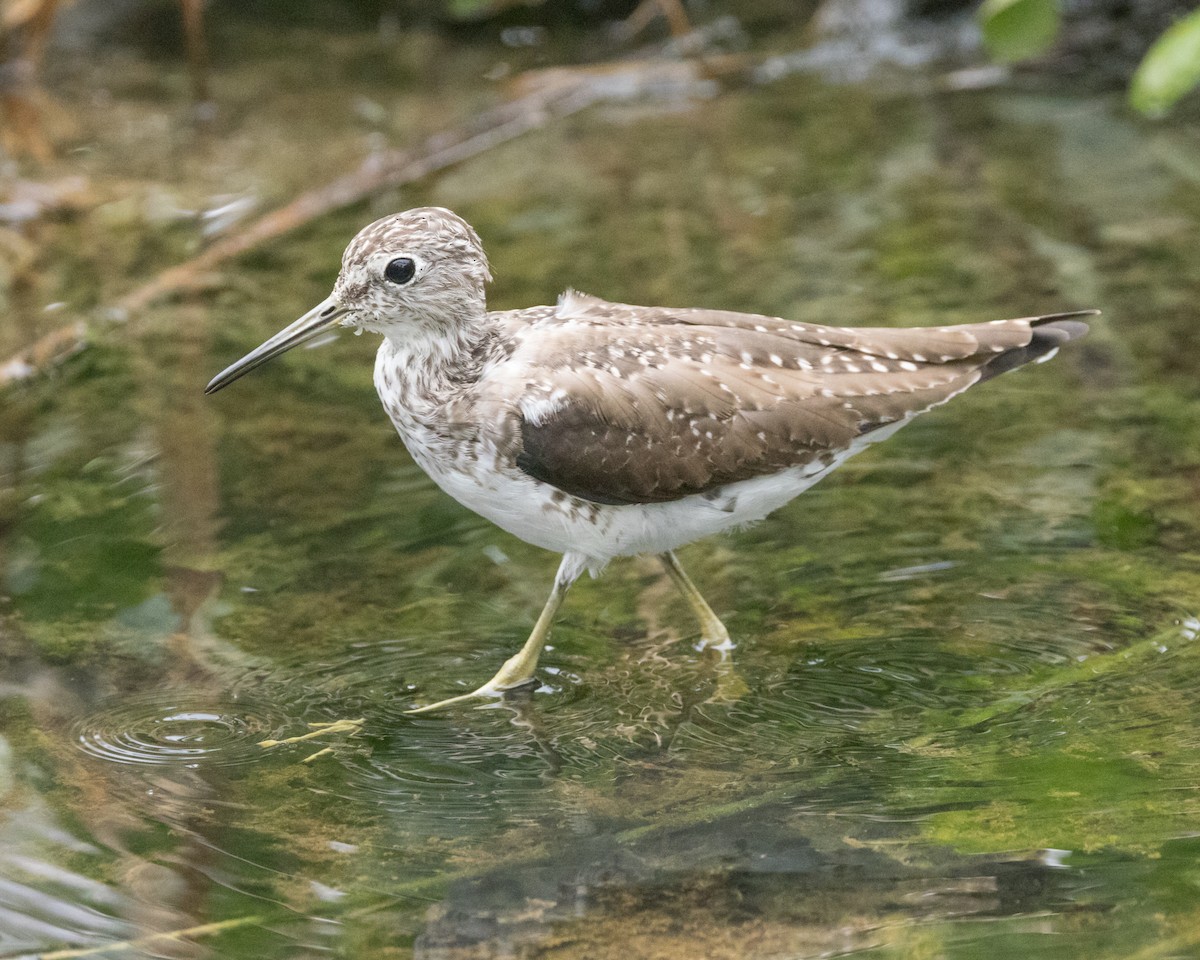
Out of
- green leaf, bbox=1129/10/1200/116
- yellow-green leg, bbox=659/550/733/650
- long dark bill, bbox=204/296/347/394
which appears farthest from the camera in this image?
green leaf, bbox=1129/10/1200/116

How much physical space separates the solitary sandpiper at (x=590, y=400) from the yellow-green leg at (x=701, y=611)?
0.03 meters

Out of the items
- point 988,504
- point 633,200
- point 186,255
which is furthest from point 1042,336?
point 186,255

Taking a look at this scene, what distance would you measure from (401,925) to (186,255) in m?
6.18

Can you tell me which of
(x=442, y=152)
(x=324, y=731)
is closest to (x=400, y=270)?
(x=324, y=731)

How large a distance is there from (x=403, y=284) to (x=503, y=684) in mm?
1523

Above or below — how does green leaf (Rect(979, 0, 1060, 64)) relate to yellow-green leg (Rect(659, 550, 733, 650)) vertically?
above

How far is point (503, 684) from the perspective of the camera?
585cm

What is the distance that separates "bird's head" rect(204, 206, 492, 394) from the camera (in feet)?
18.6

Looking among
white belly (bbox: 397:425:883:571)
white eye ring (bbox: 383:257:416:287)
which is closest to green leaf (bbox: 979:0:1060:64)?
white belly (bbox: 397:425:883:571)

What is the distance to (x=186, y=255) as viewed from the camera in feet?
31.8

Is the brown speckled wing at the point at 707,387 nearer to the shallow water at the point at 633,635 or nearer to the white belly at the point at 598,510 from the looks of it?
the white belly at the point at 598,510

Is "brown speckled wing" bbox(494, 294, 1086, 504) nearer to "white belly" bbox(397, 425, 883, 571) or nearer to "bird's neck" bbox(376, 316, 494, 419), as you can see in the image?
"white belly" bbox(397, 425, 883, 571)

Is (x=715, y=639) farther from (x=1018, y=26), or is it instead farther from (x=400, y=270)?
(x=1018, y=26)

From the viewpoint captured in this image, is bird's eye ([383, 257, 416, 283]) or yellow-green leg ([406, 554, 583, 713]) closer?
bird's eye ([383, 257, 416, 283])
